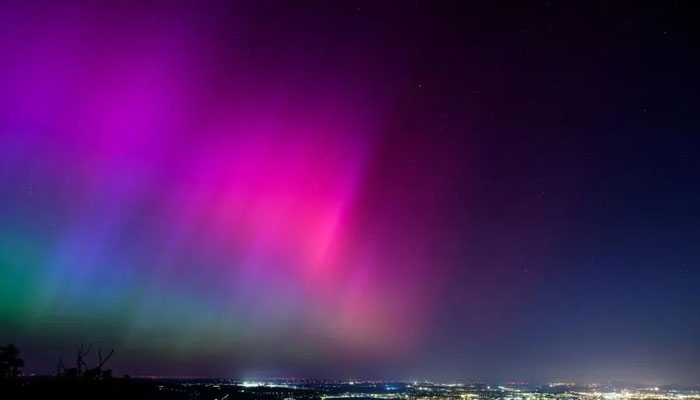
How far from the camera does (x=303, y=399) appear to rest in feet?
414

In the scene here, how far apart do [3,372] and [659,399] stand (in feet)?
552

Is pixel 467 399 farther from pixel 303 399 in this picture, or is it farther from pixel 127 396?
pixel 127 396

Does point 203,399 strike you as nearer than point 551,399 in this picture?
Yes

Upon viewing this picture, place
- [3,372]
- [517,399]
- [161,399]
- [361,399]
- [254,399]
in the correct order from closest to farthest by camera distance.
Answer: [3,372] < [161,399] < [254,399] < [361,399] < [517,399]

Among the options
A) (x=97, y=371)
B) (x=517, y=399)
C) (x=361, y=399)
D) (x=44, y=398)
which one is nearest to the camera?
(x=44, y=398)

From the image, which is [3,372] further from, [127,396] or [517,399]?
[517,399]

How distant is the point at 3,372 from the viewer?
3512 cm

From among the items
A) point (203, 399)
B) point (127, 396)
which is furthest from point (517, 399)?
point (127, 396)

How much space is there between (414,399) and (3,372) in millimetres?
118616

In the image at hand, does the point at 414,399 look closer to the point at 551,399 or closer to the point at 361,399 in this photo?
the point at 361,399

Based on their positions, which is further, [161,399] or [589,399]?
[589,399]

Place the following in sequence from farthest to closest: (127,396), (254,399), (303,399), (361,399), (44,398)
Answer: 1. (361,399)
2. (303,399)
3. (254,399)
4. (127,396)
5. (44,398)

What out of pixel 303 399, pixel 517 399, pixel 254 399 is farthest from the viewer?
pixel 517 399

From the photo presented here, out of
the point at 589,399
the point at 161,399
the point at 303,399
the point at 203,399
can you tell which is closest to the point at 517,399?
the point at 589,399
